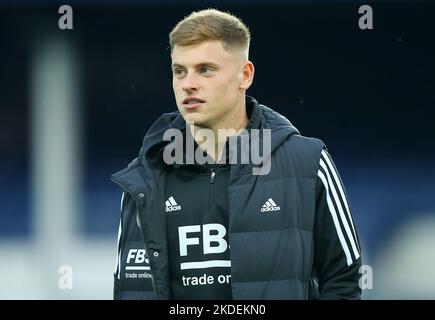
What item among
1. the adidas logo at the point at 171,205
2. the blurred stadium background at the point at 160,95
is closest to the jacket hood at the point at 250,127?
the adidas logo at the point at 171,205

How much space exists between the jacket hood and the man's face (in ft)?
0.24

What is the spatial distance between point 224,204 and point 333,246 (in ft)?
1.04

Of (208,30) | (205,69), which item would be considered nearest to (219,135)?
(205,69)

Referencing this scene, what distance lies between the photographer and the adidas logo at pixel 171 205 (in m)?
2.33

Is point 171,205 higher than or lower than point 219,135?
lower

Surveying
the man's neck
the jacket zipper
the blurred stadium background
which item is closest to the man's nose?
the man's neck

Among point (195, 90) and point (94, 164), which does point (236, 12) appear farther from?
point (195, 90)

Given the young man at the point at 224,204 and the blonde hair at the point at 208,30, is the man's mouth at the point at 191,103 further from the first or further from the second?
the blonde hair at the point at 208,30

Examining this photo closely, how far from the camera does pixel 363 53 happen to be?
5102mm

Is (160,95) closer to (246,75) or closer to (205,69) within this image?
(246,75)

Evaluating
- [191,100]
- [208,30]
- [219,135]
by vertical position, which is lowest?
[219,135]

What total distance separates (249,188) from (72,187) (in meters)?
2.89

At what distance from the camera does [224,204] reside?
231 centimetres

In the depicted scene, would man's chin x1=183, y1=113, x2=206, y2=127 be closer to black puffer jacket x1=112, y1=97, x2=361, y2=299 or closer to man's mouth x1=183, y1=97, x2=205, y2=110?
man's mouth x1=183, y1=97, x2=205, y2=110
